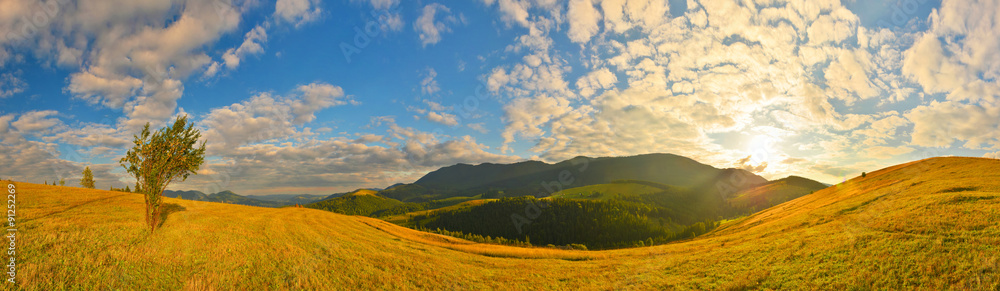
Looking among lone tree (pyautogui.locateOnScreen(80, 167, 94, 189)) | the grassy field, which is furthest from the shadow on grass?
lone tree (pyautogui.locateOnScreen(80, 167, 94, 189))

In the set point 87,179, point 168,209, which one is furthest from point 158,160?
point 87,179

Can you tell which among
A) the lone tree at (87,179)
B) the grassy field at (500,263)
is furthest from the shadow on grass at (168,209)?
the lone tree at (87,179)

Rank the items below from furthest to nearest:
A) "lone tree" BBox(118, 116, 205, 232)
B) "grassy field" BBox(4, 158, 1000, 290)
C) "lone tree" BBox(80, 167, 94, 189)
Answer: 1. "lone tree" BBox(80, 167, 94, 189)
2. "lone tree" BBox(118, 116, 205, 232)
3. "grassy field" BBox(4, 158, 1000, 290)

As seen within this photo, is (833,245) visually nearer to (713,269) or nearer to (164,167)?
(713,269)

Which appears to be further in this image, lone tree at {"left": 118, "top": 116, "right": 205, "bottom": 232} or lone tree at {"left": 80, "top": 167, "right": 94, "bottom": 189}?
lone tree at {"left": 80, "top": 167, "right": 94, "bottom": 189}

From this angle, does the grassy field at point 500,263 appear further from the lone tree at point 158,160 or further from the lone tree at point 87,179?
the lone tree at point 87,179

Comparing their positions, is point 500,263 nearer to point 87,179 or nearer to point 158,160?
point 158,160

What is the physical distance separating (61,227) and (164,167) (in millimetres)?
7707

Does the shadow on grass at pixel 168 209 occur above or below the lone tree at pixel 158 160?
below

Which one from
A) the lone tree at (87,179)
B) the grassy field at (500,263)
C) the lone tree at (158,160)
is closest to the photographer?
the grassy field at (500,263)

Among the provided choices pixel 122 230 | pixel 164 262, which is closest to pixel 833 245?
pixel 164 262

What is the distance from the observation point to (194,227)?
29.8m

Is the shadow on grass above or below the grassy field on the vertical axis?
above

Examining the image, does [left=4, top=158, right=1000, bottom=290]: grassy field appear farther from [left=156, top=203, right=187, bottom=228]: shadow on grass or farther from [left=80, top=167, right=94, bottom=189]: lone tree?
[left=80, top=167, right=94, bottom=189]: lone tree
